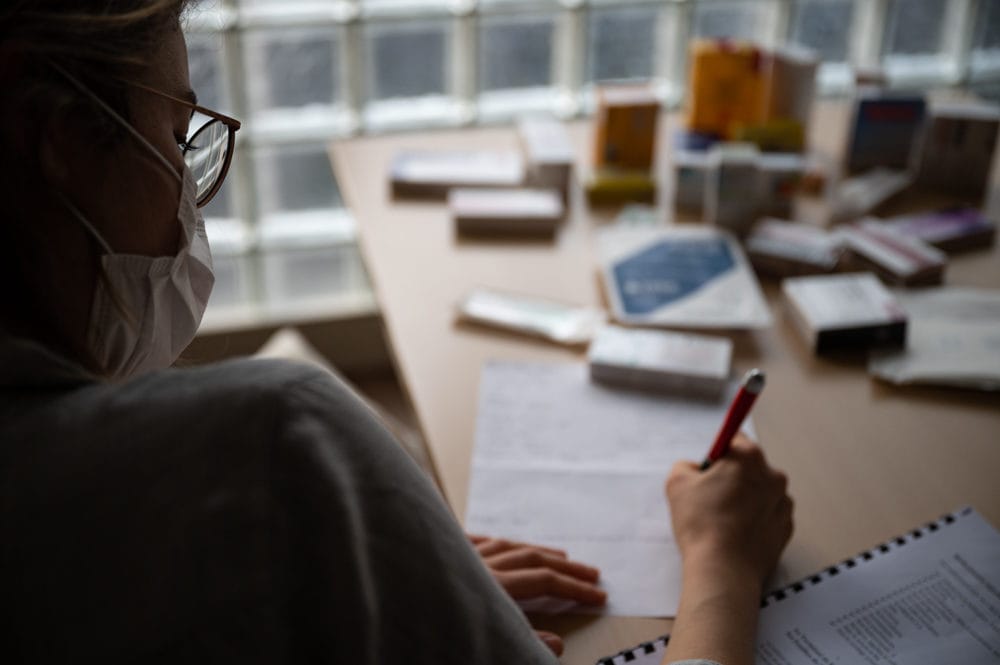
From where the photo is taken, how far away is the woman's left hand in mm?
928

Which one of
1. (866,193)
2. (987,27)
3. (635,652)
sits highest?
(987,27)

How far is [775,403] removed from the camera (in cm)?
123

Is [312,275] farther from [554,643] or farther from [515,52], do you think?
[554,643]

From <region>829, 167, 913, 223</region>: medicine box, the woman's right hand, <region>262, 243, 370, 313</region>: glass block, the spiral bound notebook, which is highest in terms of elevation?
<region>829, 167, 913, 223</region>: medicine box

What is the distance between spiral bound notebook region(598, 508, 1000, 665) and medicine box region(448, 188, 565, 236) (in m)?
0.81

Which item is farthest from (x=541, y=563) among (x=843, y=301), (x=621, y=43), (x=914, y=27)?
(x=914, y=27)

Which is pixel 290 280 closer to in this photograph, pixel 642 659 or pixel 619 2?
pixel 619 2

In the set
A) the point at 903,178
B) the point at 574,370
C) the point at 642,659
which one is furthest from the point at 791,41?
the point at 642,659

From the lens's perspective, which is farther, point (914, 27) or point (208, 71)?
point (914, 27)

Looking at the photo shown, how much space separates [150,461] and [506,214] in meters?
1.10

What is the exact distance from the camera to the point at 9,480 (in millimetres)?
576

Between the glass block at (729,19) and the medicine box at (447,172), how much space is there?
2.61ft

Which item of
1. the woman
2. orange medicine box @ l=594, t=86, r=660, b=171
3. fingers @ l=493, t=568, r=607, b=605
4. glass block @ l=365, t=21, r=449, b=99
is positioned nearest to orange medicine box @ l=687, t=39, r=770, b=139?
orange medicine box @ l=594, t=86, r=660, b=171

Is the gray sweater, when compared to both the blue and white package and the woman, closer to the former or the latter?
the woman
